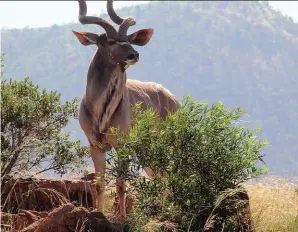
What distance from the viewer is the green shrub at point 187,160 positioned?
25.1ft

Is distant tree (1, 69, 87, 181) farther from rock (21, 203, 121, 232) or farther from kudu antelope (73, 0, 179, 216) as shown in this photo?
rock (21, 203, 121, 232)

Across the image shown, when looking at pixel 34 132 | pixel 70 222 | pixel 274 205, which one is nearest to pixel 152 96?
pixel 34 132

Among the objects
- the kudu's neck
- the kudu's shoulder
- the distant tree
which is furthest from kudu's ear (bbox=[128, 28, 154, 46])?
the distant tree

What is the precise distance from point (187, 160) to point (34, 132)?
2.30 m

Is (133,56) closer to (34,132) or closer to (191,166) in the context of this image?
(34,132)

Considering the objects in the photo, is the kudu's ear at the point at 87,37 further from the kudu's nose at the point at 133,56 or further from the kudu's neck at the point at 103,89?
the kudu's nose at the point at 133,56

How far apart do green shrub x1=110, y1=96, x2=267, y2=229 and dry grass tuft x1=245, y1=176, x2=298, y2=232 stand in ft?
2.09

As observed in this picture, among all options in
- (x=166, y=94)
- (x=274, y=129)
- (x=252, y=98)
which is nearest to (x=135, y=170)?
(x=166, y=94)

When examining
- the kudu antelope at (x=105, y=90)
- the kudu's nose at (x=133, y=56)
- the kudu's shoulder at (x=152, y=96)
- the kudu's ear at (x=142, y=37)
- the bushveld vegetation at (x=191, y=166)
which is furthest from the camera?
the kudu's shoulder at (x=152, y=96)

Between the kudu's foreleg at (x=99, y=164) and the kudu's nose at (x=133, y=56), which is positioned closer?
the kudu's nose at (x=133, y=56)

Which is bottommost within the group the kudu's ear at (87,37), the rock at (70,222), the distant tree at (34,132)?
the rock at (70,222)

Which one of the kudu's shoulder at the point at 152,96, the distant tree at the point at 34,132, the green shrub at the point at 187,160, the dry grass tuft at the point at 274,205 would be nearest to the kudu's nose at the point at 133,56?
the distant tree at the point at 34,132

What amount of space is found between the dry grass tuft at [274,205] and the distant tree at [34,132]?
7.91 feet

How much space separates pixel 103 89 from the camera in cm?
993
